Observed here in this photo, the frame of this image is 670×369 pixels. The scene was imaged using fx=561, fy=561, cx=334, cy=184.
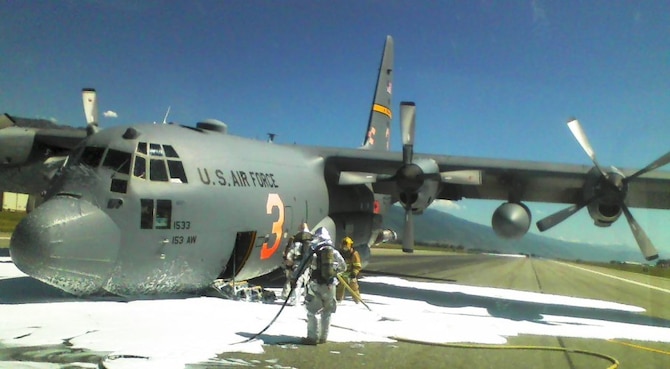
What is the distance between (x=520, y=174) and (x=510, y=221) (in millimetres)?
1642

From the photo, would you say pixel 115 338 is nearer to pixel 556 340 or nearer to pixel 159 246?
pixel 159 246

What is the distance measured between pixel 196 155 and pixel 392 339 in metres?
5.28

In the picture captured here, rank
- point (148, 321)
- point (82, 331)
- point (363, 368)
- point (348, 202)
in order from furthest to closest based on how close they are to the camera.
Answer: point (348, 202) < point (148, 321) < point (82, 331) < point (363, 368)

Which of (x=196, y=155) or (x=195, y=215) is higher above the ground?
(x=196, y=155)

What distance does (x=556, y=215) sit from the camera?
50.8 feet

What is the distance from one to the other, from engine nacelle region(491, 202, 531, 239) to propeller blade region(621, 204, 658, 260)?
8.10ft

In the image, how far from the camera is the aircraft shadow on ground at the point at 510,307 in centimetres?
1332

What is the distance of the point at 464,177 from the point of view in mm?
15969

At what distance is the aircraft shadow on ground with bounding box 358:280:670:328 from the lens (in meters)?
13.3

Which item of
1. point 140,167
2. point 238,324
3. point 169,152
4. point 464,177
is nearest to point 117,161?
point 140,167

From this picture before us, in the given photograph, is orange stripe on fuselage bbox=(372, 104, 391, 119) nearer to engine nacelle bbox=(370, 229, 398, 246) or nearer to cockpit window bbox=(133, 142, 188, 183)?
engine nacelle bbox=(370, 229, 398, 246)

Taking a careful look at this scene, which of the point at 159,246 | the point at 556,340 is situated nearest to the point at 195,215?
the point at 159,246

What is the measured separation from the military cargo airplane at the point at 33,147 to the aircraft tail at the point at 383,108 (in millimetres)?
10891

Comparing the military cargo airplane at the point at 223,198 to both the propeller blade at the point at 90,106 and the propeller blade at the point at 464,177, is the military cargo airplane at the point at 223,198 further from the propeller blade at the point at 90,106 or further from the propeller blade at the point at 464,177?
the propeller blade at the point at 90,106
